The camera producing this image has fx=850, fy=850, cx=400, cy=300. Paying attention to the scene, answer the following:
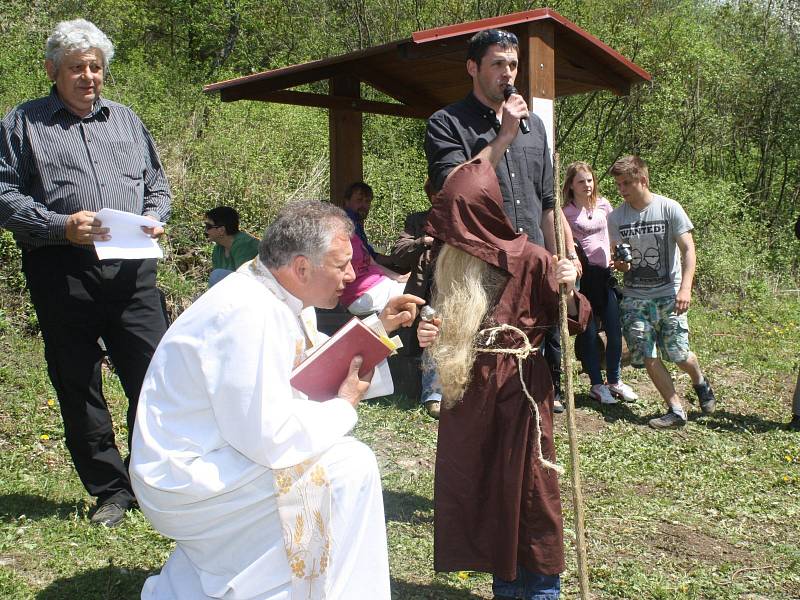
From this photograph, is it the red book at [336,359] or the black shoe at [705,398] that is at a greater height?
Result: the red book at [336,359]

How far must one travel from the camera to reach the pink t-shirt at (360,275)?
7.11m

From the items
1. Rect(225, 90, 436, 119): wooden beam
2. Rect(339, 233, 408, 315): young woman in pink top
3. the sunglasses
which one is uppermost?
Rect(225, 90, 436, 119): wooden beam

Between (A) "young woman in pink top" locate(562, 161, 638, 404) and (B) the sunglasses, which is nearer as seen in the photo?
(B) the sunglasses

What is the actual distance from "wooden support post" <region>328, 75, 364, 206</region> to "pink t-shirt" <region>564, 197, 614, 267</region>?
2681 millimetres

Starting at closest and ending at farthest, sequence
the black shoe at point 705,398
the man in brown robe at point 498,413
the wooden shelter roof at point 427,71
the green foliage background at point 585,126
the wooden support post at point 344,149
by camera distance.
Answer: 1. the man in brown robe at point 498,413
2. the wooden shelter roof at point 427,71
3. the black shoe at point 705,398
4. the wooden support post at point 344,149
5. the green foliage background at point 585,126

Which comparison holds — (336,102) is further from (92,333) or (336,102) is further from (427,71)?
(92,333)

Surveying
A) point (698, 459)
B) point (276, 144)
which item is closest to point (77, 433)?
point (698, 459)

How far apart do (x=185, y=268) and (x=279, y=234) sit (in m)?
7.01

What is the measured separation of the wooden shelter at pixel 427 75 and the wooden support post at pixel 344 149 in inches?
0.4

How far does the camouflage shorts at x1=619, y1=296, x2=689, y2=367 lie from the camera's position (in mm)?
6680

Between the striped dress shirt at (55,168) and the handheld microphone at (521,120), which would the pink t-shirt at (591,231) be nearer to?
the handheld microphone at (521,120)

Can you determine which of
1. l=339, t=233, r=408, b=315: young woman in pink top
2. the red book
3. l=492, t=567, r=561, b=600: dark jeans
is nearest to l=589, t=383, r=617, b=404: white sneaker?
l=339, t=233, r=408, b=315: young woman in pink top

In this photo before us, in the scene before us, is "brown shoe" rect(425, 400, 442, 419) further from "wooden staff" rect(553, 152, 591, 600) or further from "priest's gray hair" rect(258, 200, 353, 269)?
"priest's gray hair" rect(258, 200, 353, 269)

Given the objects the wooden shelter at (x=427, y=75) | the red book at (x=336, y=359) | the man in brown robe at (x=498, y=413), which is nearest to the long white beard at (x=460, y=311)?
the man in brown robe at (x=498, y=413)
